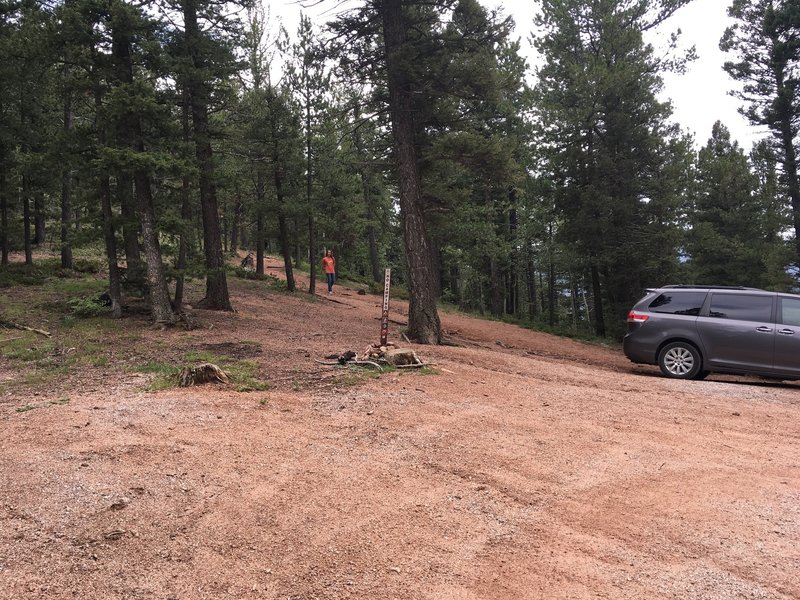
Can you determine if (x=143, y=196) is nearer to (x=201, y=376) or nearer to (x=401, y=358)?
(x=201, y=376)

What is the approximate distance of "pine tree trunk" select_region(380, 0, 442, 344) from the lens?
452 inches

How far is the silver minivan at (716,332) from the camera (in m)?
8.99

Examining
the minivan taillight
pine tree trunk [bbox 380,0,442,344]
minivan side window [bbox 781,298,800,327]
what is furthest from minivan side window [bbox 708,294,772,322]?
pine tree trunk [bbox 380,0,442,344]

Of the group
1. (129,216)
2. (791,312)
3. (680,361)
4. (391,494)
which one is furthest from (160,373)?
(791,312)

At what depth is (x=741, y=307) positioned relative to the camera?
9344mm

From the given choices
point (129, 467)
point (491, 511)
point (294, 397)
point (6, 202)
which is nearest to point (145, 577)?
point (129, 467)

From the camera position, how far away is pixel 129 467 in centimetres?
405

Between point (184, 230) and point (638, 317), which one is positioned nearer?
point (638, 317)

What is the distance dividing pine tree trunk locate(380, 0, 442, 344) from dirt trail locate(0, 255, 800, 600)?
4.54 m

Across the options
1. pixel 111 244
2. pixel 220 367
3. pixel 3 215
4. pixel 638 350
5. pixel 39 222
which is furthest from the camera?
pixel 39 222

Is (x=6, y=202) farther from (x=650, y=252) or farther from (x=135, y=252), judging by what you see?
(x=650, y=252)

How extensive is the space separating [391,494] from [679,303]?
8.12 meters

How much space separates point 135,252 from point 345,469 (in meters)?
11.3

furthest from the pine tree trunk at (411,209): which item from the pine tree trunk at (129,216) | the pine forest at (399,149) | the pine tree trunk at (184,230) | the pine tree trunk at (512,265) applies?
the pine tree trunk at (512,265)
